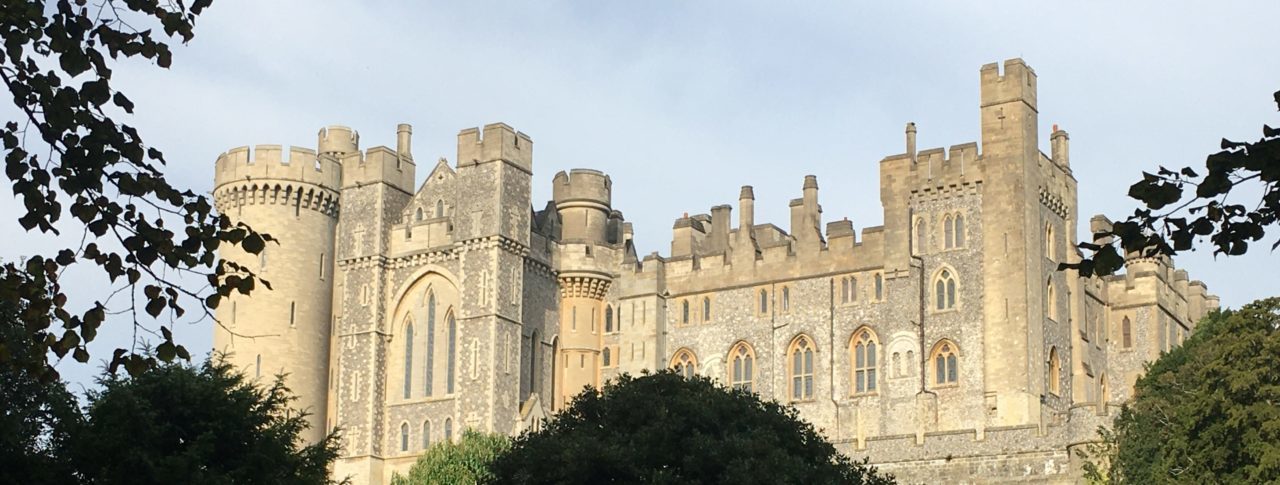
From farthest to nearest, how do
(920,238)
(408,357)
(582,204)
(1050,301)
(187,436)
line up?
(582,204) < (408,357) < (920,238) < (1050,301) < (187,436)

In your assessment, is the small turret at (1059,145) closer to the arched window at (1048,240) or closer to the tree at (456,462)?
the arched window at (1048,240)

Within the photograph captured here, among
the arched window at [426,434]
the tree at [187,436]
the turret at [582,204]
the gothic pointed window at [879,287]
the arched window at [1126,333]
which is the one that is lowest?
the tree at [187,436]

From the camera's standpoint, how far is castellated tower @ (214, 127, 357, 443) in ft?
209

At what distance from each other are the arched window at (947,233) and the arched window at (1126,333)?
879cm

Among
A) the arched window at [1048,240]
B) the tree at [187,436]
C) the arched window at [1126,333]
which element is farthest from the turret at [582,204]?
the tree at [187,436]

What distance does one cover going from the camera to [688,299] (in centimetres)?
6538

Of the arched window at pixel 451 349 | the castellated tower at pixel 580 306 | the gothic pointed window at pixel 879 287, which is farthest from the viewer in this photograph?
the castellated tower at pixel 580 306

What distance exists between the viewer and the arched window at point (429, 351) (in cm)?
6394

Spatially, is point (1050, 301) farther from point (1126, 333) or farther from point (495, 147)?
point (495, 147)

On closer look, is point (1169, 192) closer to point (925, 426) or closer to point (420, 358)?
point (925, 426)

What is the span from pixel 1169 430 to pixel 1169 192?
38.2m

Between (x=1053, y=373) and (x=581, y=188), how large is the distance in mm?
17846

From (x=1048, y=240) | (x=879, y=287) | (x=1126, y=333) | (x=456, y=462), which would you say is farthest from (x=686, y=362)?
(x=1126, y=333)

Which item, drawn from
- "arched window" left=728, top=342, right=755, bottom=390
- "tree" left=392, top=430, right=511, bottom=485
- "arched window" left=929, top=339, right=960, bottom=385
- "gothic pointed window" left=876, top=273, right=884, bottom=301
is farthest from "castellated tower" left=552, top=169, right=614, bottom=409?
"arched window" left=929, top=339, right=960, bottom=385
